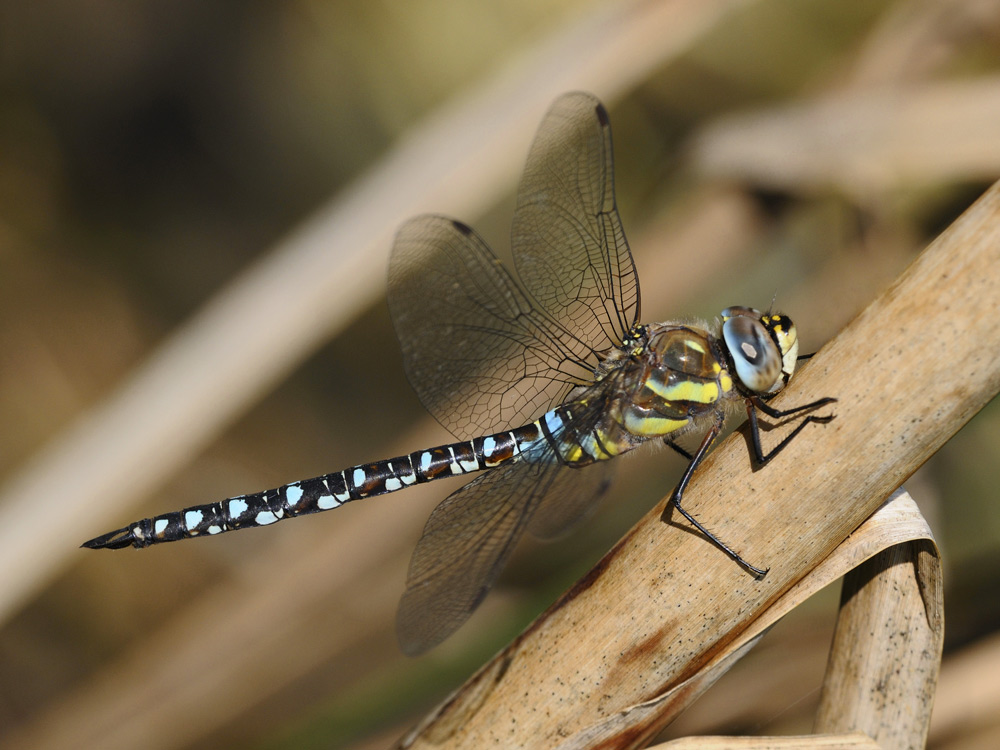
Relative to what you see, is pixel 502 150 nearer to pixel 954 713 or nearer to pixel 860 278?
pixel 860 278

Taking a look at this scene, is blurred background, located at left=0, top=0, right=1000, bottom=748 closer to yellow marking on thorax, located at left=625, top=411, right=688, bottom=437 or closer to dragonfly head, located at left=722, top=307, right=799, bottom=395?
dragonfly head, located at left=722, top=307, right=799, bottom=395

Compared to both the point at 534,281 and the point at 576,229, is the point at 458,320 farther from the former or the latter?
the point at 576,229

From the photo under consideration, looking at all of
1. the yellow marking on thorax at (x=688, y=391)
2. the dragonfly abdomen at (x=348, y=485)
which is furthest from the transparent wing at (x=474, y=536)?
the yellow marking on thorax at (x=688, y=391)

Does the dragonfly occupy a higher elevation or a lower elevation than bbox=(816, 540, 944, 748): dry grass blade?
higher

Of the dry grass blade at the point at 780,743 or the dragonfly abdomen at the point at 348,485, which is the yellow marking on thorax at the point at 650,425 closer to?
the dragonfly abdomen at the point at 348,485

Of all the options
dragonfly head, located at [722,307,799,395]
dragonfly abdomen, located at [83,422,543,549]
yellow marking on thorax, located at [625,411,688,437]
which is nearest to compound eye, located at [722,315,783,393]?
dragonfly head, located at [722,307,799,395]

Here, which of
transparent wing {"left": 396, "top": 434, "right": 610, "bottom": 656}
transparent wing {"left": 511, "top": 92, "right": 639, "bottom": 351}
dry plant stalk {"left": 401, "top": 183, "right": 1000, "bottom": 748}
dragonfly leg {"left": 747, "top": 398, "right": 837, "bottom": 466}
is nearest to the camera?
dry plant stalk {"left": 401, "top": 183, "right": 1000, "bottom": 748}

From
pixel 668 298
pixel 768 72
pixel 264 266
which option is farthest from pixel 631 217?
pixel 264 266
